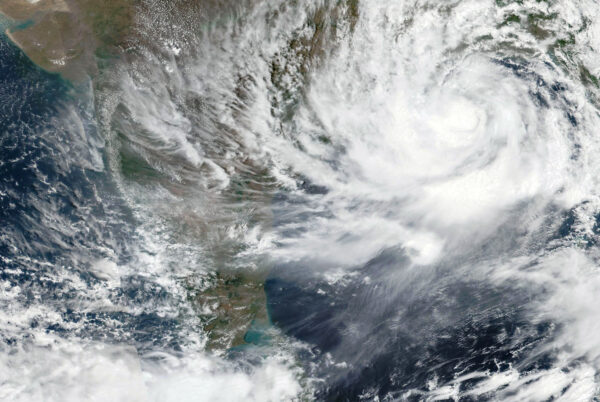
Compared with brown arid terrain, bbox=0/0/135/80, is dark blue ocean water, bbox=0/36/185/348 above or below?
below

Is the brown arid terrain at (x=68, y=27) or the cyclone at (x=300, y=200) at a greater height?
the brown arid terrain at (x=68, y=27)

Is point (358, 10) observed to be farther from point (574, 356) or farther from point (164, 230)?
point (574, 356)

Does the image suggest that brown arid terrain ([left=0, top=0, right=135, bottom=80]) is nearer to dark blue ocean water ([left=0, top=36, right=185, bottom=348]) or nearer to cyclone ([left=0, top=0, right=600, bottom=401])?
cyclone ([left=0, top=0, right=600, bottom=401])

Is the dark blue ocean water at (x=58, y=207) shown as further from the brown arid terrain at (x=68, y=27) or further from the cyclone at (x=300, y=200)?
the brown arid terrain at (x=68, y=27)

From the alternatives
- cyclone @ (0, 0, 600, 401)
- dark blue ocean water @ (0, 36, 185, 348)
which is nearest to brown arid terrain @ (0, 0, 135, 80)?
cyclone @ (0, 0, 600, 401)

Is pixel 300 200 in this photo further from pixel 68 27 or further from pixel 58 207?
pixel 68 27

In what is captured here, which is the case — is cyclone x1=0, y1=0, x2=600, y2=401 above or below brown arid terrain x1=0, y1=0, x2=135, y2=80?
below

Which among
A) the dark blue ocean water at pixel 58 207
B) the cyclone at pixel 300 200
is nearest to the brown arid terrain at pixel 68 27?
the cyclone at pixel 300 200

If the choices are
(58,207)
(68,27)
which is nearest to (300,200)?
(58,207)

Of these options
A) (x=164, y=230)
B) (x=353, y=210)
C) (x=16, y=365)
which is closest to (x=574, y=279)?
(x=353, y=210)
